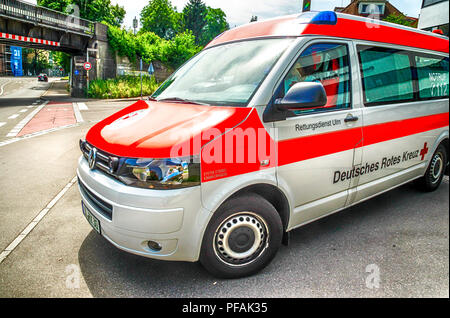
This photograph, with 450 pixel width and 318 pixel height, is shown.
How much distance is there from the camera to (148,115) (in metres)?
2.82

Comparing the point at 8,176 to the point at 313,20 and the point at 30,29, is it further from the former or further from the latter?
the point at 30,29

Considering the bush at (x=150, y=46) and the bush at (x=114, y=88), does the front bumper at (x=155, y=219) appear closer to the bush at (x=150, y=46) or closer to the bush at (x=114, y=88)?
the bush at (x=114, y=88)

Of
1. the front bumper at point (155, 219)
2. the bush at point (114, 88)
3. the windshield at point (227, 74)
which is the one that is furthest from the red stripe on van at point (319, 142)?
the bush at point (114, 88)

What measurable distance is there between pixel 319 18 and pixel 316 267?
213cm

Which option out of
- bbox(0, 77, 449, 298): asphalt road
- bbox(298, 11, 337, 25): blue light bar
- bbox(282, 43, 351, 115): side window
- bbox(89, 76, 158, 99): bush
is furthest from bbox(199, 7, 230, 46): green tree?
bbox(89, 76, 158, 99): bush

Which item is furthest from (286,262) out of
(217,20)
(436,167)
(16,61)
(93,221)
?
(16,61)

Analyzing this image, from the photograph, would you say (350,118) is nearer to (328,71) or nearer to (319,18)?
(328,71)

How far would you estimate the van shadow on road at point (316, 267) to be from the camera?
2.58 metres

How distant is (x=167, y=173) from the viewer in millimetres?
2277

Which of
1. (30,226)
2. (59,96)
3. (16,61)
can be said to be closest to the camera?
(30,226)

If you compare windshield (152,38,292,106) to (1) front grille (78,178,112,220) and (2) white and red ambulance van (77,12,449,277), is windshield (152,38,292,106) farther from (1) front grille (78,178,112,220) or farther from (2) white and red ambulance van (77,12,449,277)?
(1) front grille (78,178,112,220)

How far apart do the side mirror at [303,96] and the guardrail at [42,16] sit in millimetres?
24301

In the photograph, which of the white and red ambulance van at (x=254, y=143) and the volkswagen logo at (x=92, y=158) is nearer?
the white and red ambulance van at (x=254, y=143)

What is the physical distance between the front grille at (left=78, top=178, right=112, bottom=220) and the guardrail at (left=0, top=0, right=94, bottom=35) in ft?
76.8
